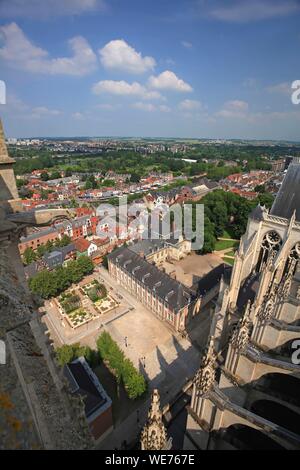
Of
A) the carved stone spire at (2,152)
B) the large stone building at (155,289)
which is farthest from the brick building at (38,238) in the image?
the carved stone spire at (2,152)

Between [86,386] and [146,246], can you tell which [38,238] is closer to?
[146,246]

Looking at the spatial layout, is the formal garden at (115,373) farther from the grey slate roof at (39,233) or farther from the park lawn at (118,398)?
the grey slate roof at (39,233)

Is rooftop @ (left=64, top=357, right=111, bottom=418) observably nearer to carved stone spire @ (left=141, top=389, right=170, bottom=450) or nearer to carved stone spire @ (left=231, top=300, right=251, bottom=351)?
carved stone spire @ (left=141, top=389, right=170, bottom=450)

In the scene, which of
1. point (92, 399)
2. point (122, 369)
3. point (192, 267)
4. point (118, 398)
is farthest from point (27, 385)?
point (192, 267)

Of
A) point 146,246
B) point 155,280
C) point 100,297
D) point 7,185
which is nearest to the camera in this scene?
point 7,185

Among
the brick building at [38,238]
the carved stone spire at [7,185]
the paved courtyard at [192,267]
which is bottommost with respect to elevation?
the paved courtyard at [192,267]

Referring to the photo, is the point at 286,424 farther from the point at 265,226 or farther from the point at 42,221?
the point at 265,226
